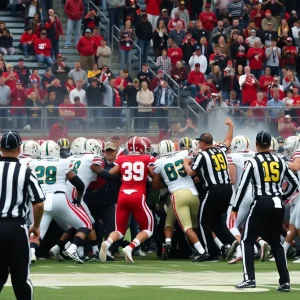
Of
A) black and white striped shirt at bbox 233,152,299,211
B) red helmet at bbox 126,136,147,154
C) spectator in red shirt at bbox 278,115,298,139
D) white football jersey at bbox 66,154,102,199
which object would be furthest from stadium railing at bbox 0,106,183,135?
black and white striped shirt at bbox 233,152,299,211

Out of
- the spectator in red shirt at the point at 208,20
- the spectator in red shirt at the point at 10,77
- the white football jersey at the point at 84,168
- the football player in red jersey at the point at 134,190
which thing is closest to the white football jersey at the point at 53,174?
the white football jersey at the point at 84,168

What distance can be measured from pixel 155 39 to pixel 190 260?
1287 cm

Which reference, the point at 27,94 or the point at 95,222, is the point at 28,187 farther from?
the point at 27,94

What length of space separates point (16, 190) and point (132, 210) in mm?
5843

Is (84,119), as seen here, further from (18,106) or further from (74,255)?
(74,255)

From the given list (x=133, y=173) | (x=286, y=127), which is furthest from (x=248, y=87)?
(x=133, y=173)

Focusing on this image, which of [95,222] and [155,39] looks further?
[155,39]

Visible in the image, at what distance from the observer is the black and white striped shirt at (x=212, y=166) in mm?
15188

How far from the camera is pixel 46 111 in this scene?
2206cm

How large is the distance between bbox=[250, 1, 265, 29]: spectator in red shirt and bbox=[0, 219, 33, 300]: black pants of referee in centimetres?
2066

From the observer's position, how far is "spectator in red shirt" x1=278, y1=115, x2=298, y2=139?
72.9ft

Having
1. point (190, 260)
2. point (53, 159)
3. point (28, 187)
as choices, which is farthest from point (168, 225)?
point (28, 187)

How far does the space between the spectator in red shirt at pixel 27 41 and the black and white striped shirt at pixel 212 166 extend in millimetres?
12707

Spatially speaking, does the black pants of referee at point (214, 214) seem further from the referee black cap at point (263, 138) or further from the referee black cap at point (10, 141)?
the referee black cap at point (10, 141)
